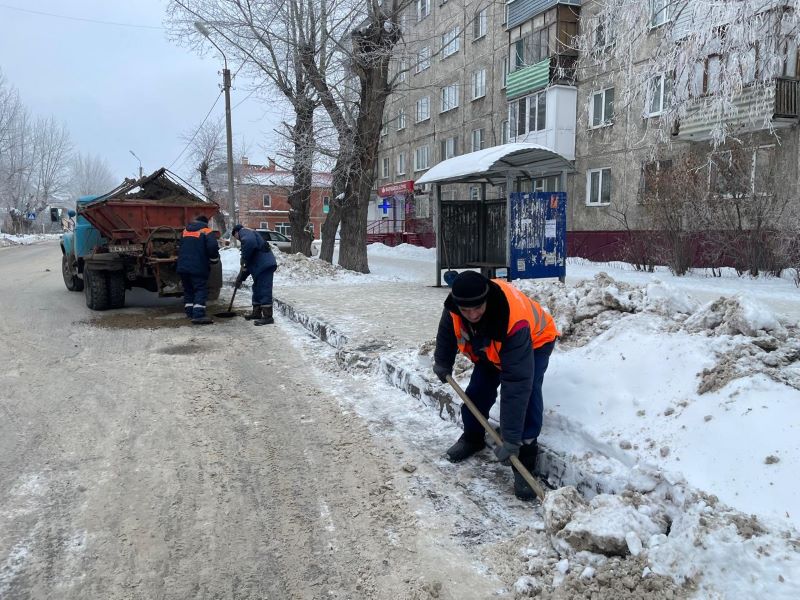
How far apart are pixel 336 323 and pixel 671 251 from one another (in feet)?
32.8

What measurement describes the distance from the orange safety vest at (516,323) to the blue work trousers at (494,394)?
83 millimetres

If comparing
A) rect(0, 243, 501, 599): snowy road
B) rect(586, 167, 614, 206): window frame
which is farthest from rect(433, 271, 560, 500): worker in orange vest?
rect(586, 167, 614, 206): window frame

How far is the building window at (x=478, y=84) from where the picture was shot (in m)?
26.2

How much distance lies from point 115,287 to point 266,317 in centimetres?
279

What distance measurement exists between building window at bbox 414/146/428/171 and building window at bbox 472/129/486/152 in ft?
14.8

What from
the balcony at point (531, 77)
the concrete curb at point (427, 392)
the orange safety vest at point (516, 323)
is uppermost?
the balcony at point (531, 77)

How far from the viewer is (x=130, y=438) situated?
416 centimetres

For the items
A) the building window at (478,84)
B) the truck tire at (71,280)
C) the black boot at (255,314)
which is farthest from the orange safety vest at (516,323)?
the building window at (478,84)

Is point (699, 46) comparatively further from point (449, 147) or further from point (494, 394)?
point (449, 147)

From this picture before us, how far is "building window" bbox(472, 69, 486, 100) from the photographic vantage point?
2619cm

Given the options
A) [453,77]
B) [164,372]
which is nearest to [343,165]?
[164,372]

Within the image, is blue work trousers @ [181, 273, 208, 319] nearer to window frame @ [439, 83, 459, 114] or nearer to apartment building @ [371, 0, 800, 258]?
apartment building @ [371, 0, 800, 258]

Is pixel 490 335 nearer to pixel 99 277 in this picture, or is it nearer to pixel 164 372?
pixel 164 372

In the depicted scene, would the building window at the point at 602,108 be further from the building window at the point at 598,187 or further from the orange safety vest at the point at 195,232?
A: the orange safety vest at the point at 195,232
